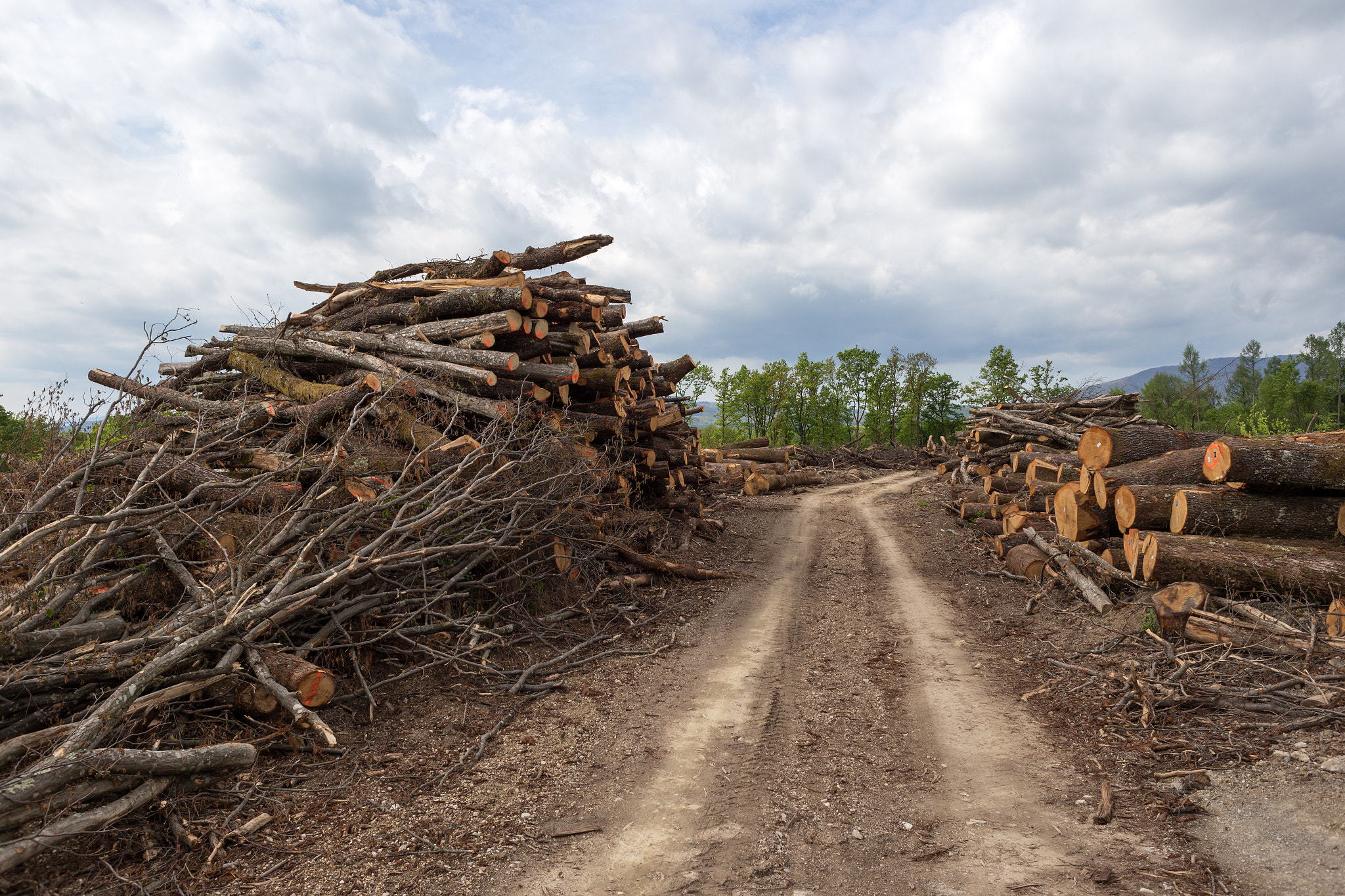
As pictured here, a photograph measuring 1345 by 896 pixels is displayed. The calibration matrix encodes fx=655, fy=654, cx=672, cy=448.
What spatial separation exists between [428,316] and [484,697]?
657 cm

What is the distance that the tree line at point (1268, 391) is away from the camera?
4219 cm

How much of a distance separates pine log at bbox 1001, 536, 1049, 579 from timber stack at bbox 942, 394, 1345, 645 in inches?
0.8

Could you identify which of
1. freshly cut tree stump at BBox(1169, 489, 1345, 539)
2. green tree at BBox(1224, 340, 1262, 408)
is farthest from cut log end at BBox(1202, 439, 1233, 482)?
green tree at BBox(1224, 340, 1262, 408)

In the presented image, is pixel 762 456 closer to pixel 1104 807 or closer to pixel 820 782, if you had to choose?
pixel 820 782

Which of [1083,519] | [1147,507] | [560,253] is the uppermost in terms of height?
[560,253]

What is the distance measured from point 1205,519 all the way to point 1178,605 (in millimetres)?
1679

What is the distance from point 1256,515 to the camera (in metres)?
7.57

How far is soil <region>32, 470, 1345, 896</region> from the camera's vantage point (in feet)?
11.4

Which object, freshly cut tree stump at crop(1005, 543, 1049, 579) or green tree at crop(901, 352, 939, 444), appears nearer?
freshly cut tree stump at crop(1005, 543, 1049, 579)

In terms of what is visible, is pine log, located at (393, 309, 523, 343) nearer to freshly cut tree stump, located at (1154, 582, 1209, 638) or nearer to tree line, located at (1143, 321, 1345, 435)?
freshly cut tree stump, located at (1154, 582, 1209, 638)

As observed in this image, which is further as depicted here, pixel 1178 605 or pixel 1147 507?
pixel 1147 507

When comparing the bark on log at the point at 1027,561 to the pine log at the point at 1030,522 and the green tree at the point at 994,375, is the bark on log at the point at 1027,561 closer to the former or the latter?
the pine log at the point at 1030,522

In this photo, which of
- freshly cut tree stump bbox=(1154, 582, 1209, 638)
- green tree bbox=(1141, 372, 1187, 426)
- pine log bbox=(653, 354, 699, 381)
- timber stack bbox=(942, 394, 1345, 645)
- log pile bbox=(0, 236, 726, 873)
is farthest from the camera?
green tree bbox=(1141, 372, 1187, 426)

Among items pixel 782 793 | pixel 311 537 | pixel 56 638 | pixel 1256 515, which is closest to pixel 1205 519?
pixel 1256 515
